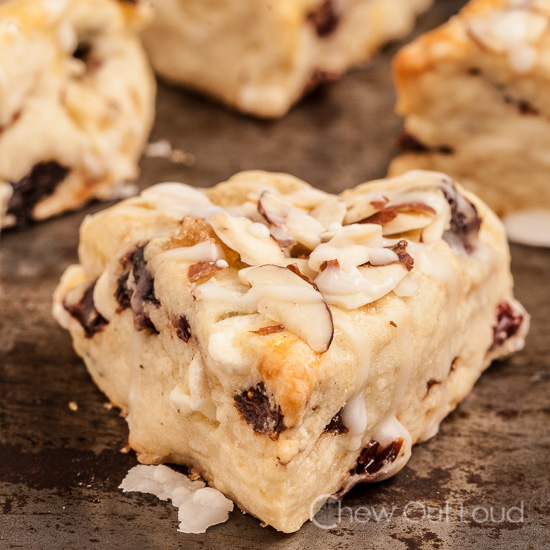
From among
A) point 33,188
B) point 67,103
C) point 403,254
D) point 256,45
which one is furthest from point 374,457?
point 256,45

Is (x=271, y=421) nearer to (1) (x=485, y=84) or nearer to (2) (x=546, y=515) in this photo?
(2) (x=546, y=515)

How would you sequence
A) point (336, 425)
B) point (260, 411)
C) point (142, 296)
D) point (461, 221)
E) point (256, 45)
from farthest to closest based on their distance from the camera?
1. point (256, 45)
2. point (461, 221)
3. point (142, 296)
4. point (336, 425)
5. point (260, 411)

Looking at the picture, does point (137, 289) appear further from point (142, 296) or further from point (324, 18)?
point (324, 18)

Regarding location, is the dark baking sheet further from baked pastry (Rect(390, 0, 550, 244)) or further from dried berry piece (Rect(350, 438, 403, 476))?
baked pastry (Rect(390, 0, 550, 244))

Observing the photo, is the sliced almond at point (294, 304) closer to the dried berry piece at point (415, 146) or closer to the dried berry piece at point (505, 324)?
the dried berry piece at point (505, 324)

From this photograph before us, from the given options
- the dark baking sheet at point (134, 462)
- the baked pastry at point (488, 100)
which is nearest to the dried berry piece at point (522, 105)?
the baked pastry at point (488, 100)

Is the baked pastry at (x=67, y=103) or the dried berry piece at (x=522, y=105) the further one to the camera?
the dried berry piece at (x=522, y=105)
